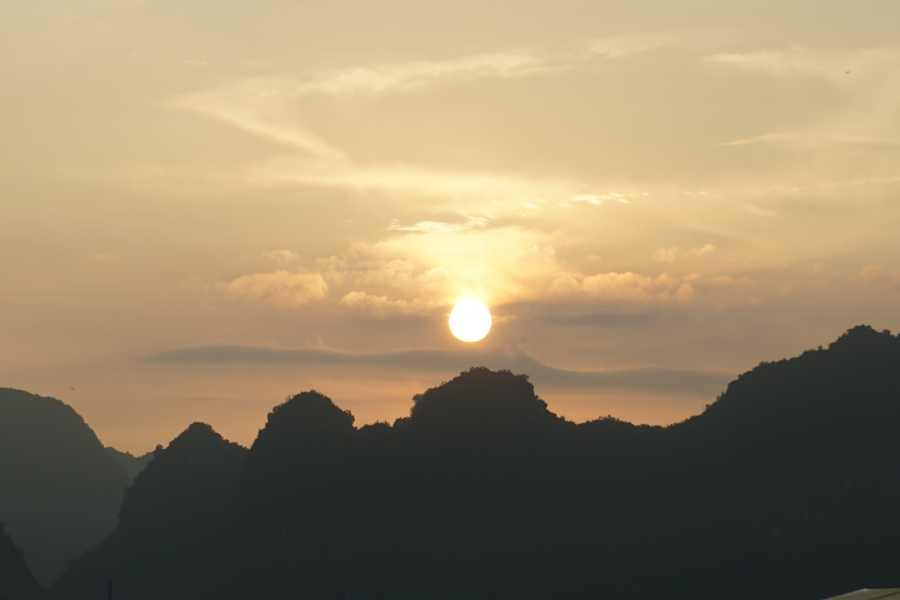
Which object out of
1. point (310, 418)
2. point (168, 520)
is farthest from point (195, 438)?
point (310, 418)

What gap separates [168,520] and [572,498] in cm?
7363

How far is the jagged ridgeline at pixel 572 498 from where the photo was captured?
10294 centimetres

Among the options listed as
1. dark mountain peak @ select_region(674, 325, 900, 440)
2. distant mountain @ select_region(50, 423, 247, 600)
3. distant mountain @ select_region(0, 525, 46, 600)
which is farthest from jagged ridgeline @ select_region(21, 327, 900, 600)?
distant mountain @ select_region(0, 525, 46, 600)

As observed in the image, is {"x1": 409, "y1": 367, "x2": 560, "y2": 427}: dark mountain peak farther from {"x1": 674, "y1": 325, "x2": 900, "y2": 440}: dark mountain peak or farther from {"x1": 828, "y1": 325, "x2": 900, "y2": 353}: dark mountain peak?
{"x1": 828, "y1": 325, "x2": 900, "y2": 353}: dark mountain peak

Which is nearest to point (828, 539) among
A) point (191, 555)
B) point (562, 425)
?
point (562, 425)

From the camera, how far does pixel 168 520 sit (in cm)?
15412

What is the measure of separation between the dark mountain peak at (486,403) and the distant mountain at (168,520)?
42.4 metres

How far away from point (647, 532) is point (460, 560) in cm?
2333

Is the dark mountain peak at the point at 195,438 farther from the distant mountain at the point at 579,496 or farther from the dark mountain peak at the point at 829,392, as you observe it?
the dark mountain peak at the point at 829,392

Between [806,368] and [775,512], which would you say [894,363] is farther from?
[775,512]

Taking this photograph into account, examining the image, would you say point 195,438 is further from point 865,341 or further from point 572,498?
point 865,341

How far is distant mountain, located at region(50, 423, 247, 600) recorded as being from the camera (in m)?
146

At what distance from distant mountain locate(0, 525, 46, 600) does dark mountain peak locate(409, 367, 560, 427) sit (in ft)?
185

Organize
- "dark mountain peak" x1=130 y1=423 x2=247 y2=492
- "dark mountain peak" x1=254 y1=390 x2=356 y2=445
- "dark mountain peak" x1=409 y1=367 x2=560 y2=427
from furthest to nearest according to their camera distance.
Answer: "dark mountain peak" x1=130 y1=423 x2=247 y2=492 → "dark mountain peak" x1=254 y1=390 x2=356 y2=445 → "dark mountain peak" x1=409 y1=367 x2=560 y2=427
